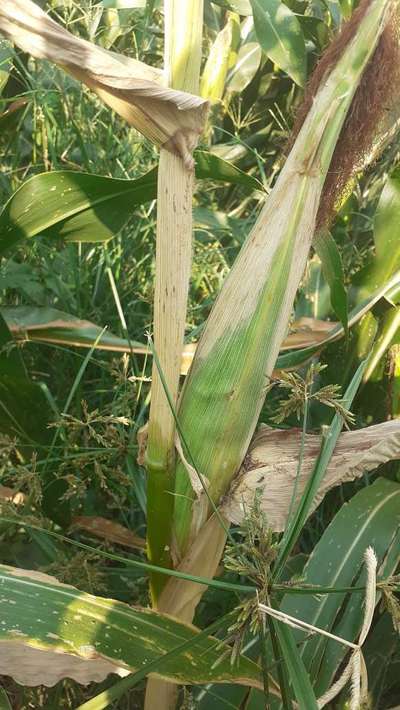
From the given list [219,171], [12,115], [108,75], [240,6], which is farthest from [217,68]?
[108,75]

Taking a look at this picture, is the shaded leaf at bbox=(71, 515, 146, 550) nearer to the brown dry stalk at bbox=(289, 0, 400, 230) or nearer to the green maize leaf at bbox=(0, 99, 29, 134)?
the brown dry stalk at bbox=(289, 0, 400, 230)

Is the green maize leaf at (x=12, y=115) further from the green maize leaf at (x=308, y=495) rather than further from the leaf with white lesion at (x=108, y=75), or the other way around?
the green maize leaf at (x=308, y=495)

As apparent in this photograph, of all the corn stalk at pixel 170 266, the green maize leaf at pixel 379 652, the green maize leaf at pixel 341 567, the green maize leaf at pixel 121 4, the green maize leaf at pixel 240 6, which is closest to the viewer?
the corn stalk at pixel 170 266

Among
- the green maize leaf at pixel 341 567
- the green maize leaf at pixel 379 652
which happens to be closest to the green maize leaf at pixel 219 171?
the green maize leaf at pixel 341 567

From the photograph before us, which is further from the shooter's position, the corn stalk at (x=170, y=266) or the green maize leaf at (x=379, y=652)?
the green maize leaf at (x=379, y=652)

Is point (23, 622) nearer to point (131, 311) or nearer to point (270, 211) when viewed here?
point (270, 211)

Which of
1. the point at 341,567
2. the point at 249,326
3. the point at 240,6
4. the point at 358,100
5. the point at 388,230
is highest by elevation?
the point at 240,6

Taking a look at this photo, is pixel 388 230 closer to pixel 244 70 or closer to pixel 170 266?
pixel 170 266

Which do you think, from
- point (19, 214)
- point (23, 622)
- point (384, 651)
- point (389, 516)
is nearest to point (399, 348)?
point (389, 516)
